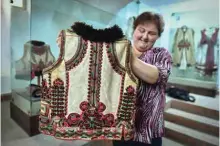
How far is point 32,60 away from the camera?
1.57 m

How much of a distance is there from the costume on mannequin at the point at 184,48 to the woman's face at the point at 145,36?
2.72 meters

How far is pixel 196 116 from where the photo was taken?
216 centimetres

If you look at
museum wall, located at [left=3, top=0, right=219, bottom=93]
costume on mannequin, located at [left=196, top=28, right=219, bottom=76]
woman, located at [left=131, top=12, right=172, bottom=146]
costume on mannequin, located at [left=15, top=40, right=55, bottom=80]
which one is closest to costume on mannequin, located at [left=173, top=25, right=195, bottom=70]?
costume on mannequin, located at [left=196, top=28, right=219, bottom=76]

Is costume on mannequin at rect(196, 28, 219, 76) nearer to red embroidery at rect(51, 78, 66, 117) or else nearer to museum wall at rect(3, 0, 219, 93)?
museum wall at rect(3, 0, 219, 93)

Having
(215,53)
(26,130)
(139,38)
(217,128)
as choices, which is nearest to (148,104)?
(139,38)

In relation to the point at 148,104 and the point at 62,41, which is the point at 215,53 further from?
the point at 62,41

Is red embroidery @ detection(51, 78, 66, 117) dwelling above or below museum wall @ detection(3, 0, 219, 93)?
below

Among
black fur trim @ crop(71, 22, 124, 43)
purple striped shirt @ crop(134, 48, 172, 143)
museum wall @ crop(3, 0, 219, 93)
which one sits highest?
museum wall @ crop(3, 0, 219, 93)

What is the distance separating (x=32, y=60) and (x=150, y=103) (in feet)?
4.06

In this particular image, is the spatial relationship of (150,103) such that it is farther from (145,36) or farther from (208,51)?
(208,51)

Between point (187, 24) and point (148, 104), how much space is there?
2.90 m

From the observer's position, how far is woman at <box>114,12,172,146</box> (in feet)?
2.24

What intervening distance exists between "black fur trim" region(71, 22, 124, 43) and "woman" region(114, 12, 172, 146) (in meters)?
0.10

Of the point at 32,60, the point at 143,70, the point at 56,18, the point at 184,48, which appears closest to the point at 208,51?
the point at 184,48
